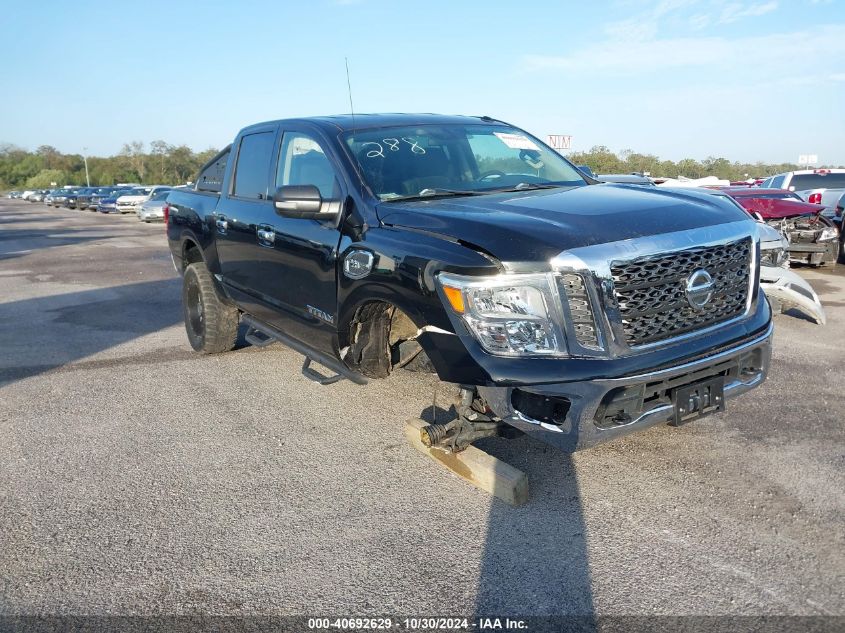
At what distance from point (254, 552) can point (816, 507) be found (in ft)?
8.48

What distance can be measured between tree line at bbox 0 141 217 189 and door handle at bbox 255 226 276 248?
95.0 meters

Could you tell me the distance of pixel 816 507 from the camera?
132 inches

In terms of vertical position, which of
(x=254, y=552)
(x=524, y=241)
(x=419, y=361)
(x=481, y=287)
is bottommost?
(x=254, y=552)

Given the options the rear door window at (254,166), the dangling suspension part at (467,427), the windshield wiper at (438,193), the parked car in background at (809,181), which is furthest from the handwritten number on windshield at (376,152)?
the parked car in background at (809,181)

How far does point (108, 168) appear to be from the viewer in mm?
107250

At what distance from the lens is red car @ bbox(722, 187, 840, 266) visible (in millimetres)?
10586

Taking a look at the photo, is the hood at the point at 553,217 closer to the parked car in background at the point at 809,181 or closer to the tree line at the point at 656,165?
the parked car in background at the point at 809,181

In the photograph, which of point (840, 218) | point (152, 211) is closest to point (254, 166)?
point (840, 218)

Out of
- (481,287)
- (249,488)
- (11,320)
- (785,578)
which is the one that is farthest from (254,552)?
(11,320)

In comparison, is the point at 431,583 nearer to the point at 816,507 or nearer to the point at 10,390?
the point at 816,507

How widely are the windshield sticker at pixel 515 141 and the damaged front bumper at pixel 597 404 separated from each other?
2179 millimetres

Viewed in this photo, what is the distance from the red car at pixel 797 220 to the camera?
10.6 m

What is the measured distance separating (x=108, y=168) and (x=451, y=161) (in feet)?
377

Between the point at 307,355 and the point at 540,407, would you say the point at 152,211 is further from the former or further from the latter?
the point at 540,407
